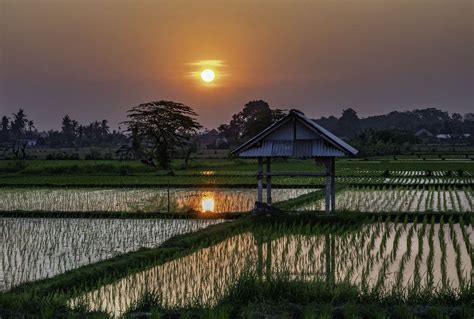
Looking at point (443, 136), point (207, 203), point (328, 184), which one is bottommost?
point (207, 203)

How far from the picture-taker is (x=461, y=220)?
39.9 feet

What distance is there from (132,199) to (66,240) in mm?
7263

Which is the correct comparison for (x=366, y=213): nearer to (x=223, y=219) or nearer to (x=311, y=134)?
(x=311, y=134)

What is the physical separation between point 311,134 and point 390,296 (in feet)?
23.1

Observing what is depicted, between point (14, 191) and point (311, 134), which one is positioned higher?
point (311, 134)

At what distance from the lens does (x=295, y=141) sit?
41.8ft

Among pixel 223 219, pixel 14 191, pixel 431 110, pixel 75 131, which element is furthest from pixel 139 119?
pixel 431 110

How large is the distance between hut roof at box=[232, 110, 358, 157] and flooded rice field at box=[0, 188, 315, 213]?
2389 mm

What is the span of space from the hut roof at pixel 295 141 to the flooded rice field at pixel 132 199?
2389mm

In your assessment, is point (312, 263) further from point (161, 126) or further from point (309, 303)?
point (161, 126)

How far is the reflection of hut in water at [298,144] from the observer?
1244 cm

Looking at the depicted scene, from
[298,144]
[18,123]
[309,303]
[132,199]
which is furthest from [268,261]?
[18,123]

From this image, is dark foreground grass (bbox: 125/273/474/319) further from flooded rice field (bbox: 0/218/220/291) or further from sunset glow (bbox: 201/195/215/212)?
sunset glow (bbox: 201/195/215/212)

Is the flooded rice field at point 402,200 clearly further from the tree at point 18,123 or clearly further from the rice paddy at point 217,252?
the tree at point 18,123
